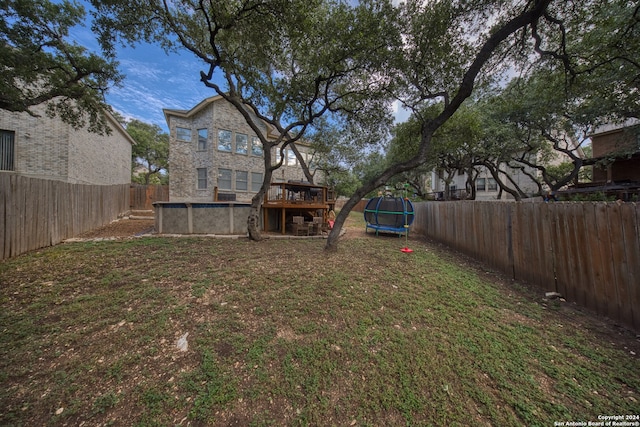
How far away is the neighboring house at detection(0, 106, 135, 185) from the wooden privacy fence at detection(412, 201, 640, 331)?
16255mm

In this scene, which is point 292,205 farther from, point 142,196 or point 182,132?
point 142,196

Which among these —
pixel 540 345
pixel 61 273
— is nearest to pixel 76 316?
pixel 61 273

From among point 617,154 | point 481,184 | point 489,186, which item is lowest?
point 617,154

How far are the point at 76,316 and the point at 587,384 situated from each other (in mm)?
6306

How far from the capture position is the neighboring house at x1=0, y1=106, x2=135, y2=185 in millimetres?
10008

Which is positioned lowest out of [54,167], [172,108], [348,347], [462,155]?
[348,347]

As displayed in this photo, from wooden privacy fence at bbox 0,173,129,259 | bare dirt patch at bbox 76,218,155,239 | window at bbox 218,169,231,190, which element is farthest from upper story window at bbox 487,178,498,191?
wooden privacy fence at bbox 0,173,129,259

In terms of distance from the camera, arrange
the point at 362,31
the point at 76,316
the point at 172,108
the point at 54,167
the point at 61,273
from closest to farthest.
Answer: the point at 76,316
the point at 61,273
the point at 362,31
the point at 54,167
the point at 172,108

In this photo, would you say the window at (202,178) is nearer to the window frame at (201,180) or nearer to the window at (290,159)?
the window frame at (201,180)

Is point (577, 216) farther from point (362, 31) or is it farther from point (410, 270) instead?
point (362, 31)

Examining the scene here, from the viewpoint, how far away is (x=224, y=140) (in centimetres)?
1574

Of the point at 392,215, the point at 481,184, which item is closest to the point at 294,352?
the point at 392,215

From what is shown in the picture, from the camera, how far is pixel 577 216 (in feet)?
12.7

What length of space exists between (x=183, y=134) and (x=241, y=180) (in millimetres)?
4964
